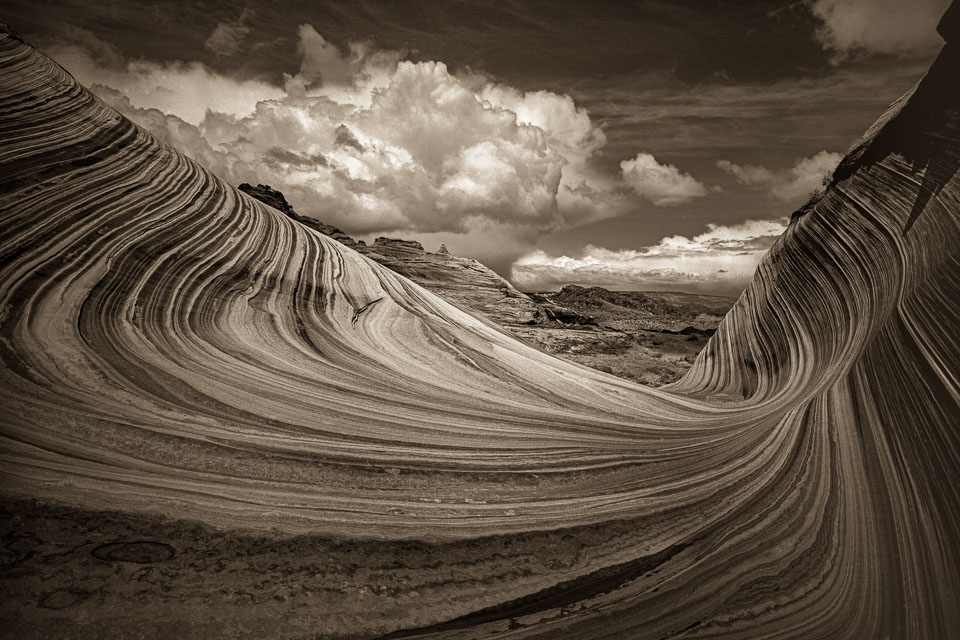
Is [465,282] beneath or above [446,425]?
above

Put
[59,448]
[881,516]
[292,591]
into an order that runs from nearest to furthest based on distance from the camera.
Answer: [292,591] → [59,448] → [881,516]

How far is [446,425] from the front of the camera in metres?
3.85

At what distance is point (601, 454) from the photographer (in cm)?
371

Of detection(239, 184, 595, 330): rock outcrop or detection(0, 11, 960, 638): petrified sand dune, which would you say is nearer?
detection(0, 11, 960, 638): petrified sand dune

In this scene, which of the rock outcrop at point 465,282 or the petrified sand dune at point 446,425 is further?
the rock outcrop at point 465,282

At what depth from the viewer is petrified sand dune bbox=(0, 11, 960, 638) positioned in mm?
2209

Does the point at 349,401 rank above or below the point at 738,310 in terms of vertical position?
below

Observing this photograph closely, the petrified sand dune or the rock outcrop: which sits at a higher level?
the rock outcrop

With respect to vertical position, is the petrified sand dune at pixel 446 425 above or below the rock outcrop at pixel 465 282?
below

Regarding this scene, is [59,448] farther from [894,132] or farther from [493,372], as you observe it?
[894,132]

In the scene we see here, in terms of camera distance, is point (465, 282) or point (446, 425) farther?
point (465, 282)

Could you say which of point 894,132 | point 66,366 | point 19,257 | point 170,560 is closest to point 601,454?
point 170,560

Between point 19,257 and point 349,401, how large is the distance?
2936 millimetres

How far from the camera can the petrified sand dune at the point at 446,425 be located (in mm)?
2209
